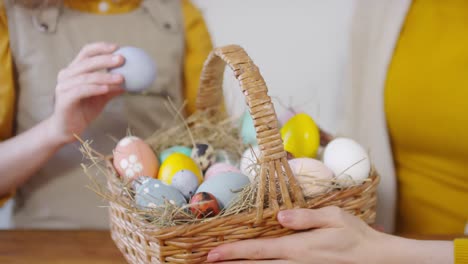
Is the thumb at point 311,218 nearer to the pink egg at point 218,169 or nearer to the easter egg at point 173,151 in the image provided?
the pink egg at point 218,169

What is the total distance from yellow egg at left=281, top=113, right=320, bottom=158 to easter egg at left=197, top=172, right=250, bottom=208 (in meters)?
0.16

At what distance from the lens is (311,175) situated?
2.83ft

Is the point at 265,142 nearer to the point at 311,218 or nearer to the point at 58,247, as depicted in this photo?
the point at 311,218

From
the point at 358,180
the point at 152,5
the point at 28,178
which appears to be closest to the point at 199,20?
the point at 152,5

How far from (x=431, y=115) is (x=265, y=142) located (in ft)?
2.13

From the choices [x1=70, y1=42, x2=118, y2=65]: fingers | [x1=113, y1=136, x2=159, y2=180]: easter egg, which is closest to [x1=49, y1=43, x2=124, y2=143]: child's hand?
[x1=70, y1=42, x2=118, y2=65]: fingers

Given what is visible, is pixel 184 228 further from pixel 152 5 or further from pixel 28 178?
pixel 152 5

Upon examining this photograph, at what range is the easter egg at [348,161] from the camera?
36.2 inches

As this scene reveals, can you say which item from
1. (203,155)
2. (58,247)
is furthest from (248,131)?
(58,247)

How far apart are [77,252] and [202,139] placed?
0.36 metres

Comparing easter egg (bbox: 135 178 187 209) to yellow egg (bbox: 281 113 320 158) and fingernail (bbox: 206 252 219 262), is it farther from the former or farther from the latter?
yellow egg (bbox: 281 113 320 158)

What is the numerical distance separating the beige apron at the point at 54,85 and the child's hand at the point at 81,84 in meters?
0.14

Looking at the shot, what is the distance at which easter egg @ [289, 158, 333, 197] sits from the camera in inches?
33.1

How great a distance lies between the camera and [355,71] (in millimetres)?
1431
